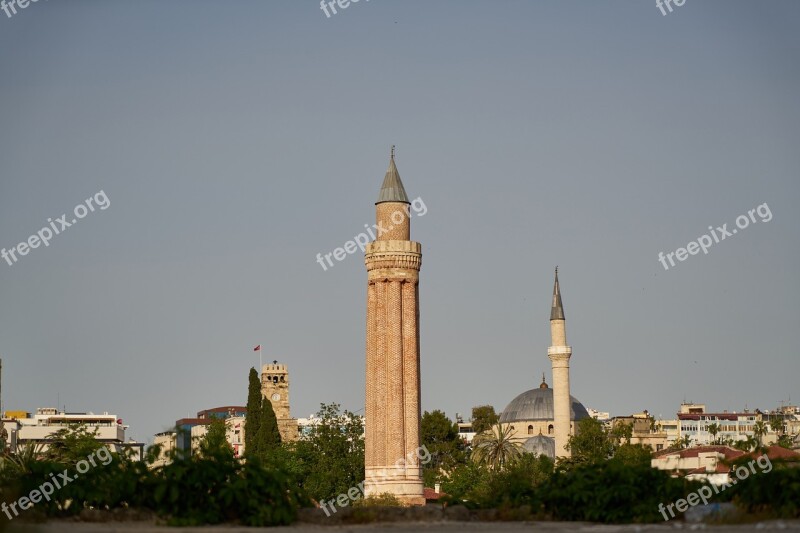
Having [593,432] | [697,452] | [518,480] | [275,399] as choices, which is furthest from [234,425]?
[518,480]

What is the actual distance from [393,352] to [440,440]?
55.6 meters

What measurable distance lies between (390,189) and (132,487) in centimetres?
5209

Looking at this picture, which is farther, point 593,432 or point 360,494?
point 593,432

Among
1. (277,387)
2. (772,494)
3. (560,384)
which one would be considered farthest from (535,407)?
(772,494)

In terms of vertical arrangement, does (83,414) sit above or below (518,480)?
above

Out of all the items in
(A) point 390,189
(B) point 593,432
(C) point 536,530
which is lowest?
(C) point 536,530

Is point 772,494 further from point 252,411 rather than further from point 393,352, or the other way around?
point 252,411

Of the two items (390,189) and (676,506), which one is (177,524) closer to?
(676,506)

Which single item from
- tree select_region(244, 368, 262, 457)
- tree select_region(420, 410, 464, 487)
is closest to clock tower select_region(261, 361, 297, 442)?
tree select_region(420, 410, 464, 487)

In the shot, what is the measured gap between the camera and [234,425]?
5477 inches

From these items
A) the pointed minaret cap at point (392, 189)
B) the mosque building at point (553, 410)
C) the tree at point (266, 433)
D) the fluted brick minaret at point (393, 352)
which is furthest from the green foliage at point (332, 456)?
the pointed minaret cap at point (392, 189)

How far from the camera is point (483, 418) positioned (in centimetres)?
14075

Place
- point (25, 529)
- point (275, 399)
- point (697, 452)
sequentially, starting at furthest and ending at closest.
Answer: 1. point (275, 399)
2. point (697, 452)
3. point (25, 529)

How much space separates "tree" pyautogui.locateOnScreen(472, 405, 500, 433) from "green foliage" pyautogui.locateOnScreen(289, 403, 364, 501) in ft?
179
